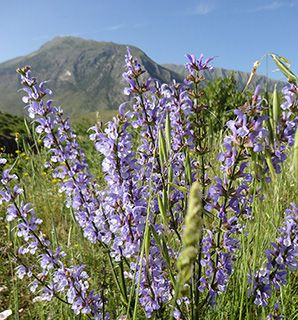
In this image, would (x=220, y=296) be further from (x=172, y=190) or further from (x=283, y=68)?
(x=283, y=68)

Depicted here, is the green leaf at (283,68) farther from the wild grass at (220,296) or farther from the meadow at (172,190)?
the wild grass at (220,296)

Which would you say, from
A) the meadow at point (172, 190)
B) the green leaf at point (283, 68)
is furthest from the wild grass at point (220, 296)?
the green leaf at point (283, 68)

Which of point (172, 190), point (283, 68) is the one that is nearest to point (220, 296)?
point (172, 190)

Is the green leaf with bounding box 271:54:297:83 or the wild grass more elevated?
the green leaf with bounding box 271:54:297:83

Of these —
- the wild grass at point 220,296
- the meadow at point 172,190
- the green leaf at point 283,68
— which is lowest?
the wild grass at point 220,296

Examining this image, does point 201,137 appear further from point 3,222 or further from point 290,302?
point 3,222

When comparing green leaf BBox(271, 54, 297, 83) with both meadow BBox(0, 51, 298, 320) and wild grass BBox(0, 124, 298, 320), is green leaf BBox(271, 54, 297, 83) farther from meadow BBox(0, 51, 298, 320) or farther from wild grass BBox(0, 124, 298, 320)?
wild grass BBox(0, 124, 298, 320)

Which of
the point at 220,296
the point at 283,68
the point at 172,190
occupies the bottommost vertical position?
the point at 220,296

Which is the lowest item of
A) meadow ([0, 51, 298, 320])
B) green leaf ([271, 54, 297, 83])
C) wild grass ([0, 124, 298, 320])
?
wild grass ([0, 124, 298, 320])

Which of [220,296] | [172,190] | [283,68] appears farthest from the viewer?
[220,296]

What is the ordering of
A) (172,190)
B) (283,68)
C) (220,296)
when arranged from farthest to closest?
1. (220,296)
2. (172,190)
3. (283,68)

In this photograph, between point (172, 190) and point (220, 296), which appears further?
point (220, 296)

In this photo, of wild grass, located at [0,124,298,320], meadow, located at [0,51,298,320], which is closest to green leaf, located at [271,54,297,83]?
meadow, located at [0,51,298,320]

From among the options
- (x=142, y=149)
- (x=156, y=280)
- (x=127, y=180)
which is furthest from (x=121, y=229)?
(x=142, y=149)
